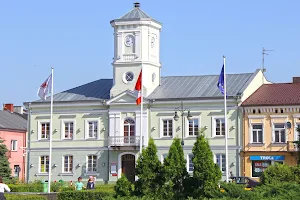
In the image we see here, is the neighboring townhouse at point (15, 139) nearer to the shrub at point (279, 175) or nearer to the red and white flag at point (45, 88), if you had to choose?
the red and white flag at point (45, 88)

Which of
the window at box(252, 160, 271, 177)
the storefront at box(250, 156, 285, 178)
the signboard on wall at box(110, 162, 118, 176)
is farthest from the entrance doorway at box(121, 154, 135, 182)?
the window at box(252, 160, 271, 177)

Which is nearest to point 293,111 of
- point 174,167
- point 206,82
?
point 206,82

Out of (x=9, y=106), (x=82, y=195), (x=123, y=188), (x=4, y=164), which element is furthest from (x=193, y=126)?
→ (x=9, y=106)

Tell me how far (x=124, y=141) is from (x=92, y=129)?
3.71 meters

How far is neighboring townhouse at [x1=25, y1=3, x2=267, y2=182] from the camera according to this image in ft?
199

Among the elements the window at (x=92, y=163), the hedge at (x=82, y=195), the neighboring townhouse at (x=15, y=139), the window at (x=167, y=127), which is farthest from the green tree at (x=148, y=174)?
the neighboring townhouse at (x=15, y=139)

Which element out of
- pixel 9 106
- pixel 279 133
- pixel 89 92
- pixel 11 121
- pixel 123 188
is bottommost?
pixel 123 188

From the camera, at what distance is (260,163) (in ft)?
193

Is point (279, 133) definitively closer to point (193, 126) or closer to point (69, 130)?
A: point (193, 126)

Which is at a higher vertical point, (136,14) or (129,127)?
(136,14)

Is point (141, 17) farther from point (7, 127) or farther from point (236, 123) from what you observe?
point (7, 127)

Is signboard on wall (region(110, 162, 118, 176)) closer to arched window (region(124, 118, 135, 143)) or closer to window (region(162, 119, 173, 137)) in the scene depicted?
arched window (region(124, 118, 135, 143))

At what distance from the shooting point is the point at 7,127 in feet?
251

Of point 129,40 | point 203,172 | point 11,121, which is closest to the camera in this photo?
point 203,172
